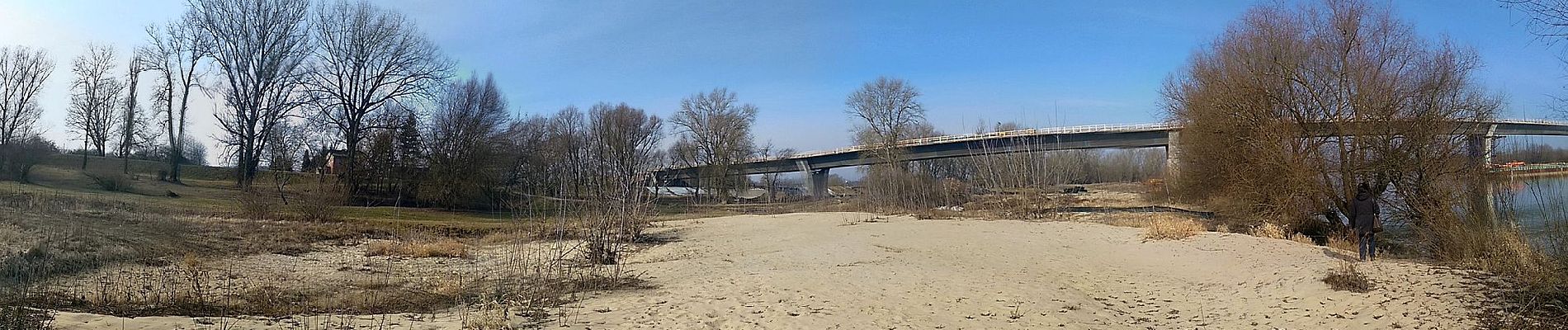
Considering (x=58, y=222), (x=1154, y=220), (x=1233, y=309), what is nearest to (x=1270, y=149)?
(x=1154, y=220)

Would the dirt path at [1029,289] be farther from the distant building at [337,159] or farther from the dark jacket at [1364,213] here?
the distant building at [337,159]

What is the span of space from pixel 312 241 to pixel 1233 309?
17.7 meters

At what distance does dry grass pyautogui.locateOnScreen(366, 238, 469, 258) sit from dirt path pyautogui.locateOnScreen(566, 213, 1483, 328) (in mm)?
3899

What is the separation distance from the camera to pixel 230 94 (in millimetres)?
33125

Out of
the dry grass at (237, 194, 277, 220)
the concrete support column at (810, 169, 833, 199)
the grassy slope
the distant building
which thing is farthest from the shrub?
the concrete support column at (810, 169, 833, 199)

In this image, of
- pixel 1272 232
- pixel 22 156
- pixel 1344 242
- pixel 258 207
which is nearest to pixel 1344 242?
pixel 1344 242

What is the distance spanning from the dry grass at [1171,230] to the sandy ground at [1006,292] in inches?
29.8

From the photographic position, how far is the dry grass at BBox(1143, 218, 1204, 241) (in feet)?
56.7

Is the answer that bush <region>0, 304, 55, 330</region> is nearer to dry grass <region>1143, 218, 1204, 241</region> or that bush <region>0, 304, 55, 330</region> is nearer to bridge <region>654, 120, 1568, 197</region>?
bridge <region>654, 120, 1568, 197</region>

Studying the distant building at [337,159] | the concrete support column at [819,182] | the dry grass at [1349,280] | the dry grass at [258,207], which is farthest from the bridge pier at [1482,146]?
the concrete support column at [819,182]

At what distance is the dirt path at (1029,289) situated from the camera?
8.09 metres

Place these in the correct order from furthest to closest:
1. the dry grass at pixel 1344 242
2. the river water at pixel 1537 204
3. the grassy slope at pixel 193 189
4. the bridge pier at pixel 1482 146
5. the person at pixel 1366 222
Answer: the grassy slope at pixel 193 189 < the dry grass at pixel 1344 242 < the bridge pier at pixel 1482 146 < the person at pixel 1366 222 < the river water at pixel 1537 204

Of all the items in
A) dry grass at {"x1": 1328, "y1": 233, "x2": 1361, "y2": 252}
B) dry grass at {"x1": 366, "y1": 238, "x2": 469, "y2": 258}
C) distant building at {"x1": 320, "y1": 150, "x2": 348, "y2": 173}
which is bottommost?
dry grass at {"x1": 366, "y1": 238, "x2": 469, "y2": 258}

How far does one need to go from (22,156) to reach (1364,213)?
33467 millimetres
